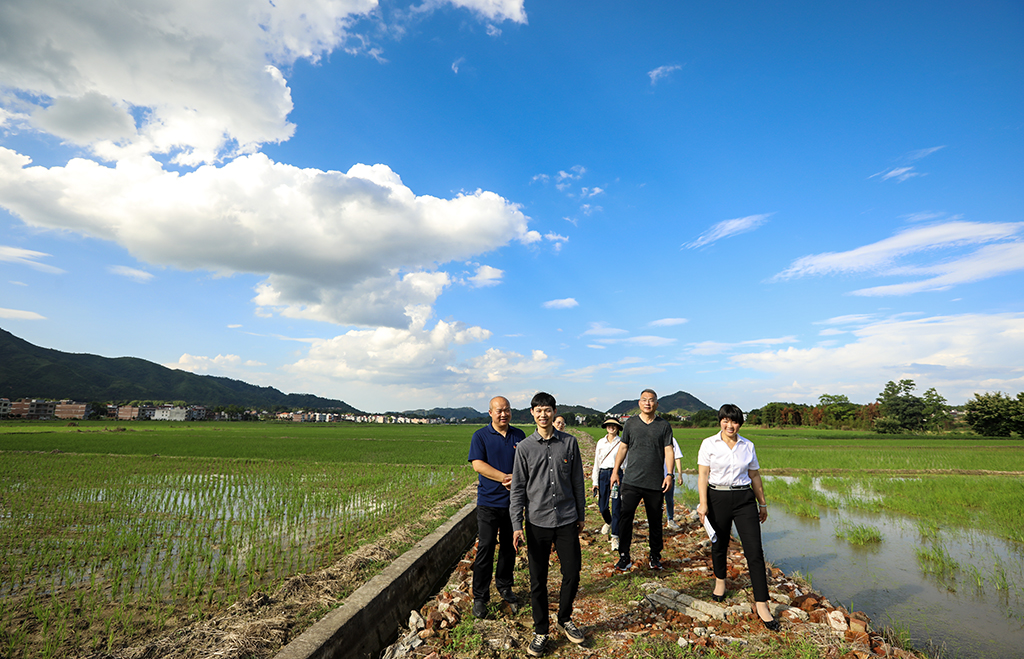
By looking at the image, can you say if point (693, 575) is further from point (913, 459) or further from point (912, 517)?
point (913, 459)

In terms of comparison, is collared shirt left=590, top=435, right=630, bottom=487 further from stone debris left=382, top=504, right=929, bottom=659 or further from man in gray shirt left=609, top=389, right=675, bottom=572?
stone debris left=382, top=504, right=929, bottom=659

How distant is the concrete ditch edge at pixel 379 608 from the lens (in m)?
3.87

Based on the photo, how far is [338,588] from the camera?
5.39 m

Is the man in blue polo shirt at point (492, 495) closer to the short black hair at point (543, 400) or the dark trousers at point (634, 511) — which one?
the short black hair at point (543, 400)

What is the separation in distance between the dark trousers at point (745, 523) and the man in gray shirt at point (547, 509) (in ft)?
5.26

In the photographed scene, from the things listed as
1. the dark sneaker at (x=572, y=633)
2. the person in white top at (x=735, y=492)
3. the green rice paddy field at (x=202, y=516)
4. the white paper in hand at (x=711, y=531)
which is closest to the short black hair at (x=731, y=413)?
the person in white top at (x=735, y=492)

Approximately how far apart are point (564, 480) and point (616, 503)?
12.3 feet

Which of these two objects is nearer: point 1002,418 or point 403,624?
point 403,624

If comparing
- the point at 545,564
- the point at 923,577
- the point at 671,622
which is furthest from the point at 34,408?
the point at 923,577

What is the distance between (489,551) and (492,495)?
0.59m

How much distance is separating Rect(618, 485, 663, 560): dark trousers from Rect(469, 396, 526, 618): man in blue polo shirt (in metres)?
1.82

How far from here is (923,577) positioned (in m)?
7.15

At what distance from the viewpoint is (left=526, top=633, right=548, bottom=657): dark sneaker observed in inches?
163

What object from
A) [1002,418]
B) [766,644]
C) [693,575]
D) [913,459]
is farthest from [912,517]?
[1002,418]
